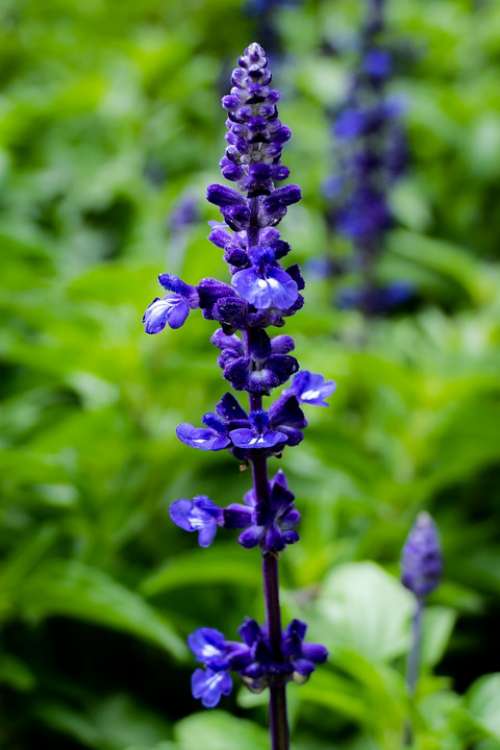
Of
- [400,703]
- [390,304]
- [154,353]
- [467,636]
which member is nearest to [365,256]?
[390,304]

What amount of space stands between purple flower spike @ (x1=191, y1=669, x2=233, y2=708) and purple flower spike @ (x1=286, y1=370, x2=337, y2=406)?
48 cm

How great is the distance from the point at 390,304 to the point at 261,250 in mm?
2942

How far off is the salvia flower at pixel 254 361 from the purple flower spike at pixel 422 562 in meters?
0.41

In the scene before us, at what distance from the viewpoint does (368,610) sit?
227cm

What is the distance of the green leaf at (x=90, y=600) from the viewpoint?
2.34 meters

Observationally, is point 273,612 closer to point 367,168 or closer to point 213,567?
point 213,567

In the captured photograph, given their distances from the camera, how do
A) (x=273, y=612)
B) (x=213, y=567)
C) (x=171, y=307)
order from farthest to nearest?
(x=213, y=567) → (x=273, y=612) → (x=171, y=307)

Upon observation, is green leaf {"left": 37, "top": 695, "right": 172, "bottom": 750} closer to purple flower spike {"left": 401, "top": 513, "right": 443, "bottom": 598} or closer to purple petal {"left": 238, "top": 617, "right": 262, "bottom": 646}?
purple flower spike {"left": 401, "top": 513, "right": 443, "bottom": 598}

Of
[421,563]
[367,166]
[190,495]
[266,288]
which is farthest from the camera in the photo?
[367,166]

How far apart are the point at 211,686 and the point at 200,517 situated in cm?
28

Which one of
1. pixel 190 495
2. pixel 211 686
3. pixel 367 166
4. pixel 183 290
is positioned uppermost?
pixel 367 166

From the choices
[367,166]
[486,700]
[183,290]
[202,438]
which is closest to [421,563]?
[486,700]

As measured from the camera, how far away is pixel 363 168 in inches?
157

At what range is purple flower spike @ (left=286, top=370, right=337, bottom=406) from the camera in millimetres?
1475
